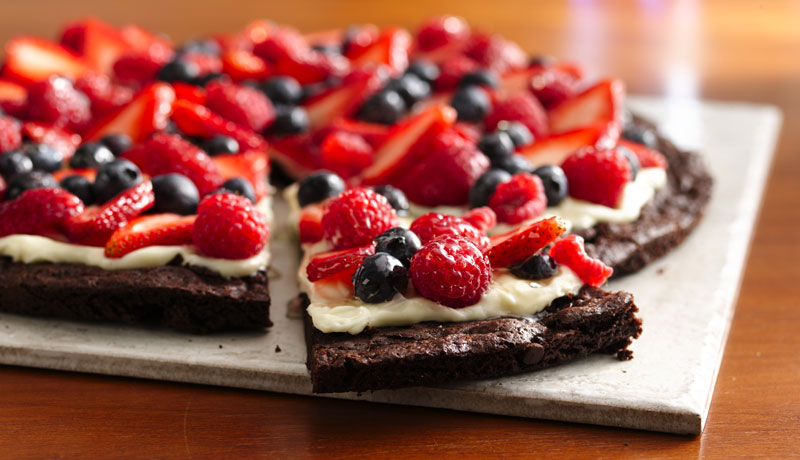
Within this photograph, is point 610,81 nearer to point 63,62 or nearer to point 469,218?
point 469,218

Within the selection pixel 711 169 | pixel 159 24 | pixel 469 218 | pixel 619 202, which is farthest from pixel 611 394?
pixel 159 24

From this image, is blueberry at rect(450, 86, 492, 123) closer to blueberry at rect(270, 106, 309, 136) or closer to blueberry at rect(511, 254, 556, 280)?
blueberry at rect(270, 106, 309, 136)

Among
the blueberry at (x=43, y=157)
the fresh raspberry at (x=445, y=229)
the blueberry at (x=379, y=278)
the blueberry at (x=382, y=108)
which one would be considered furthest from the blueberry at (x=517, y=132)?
the blueberry at (x=43, y=157)

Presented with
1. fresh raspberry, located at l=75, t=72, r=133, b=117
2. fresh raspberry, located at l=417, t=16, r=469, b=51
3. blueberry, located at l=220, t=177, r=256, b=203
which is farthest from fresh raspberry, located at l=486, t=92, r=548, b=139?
fresh raspberry, located at l=75, t=72, r=133, b=117

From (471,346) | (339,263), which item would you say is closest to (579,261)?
(471,346)

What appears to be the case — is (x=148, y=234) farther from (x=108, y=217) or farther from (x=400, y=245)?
(x=400, y=245)
